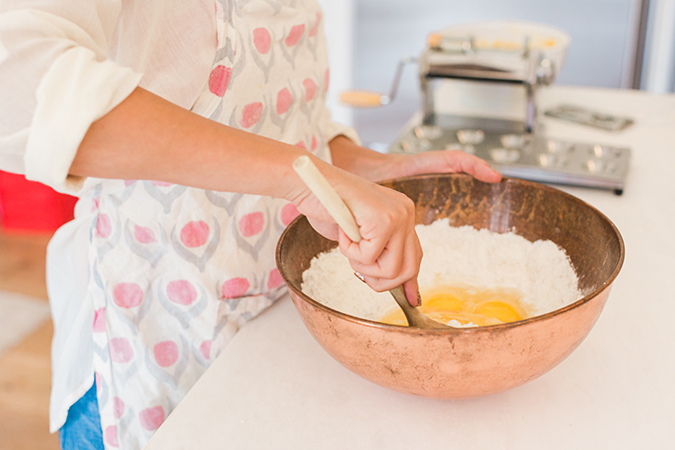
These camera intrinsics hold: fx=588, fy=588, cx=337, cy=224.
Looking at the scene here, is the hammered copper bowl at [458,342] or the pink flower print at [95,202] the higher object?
the pink flower print at [95,202]

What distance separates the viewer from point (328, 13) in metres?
3.39

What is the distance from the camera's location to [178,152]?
1.69 feet

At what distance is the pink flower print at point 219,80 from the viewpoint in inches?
28.8

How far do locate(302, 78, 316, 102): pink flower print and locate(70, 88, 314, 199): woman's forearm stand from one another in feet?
1.12

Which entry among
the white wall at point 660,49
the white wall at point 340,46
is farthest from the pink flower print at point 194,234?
the white wall at point 660,49

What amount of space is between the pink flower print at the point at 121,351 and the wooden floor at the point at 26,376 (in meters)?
1.09

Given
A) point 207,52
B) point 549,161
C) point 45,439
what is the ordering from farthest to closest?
point 45,439 < point 549,161 < point 207,52

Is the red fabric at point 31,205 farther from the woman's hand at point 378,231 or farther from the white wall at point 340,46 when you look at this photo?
the woman's hand at point 378,231

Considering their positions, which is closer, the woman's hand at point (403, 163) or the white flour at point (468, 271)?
the white flour at point (468, 271)

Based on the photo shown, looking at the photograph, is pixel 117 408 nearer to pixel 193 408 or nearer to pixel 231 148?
pixel 193 408

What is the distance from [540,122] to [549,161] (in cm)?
35

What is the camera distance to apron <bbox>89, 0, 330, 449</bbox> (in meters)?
0.77

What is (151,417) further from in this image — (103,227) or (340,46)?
(340,46)

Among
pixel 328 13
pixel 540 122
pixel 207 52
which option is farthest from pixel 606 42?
pixel 207 52
